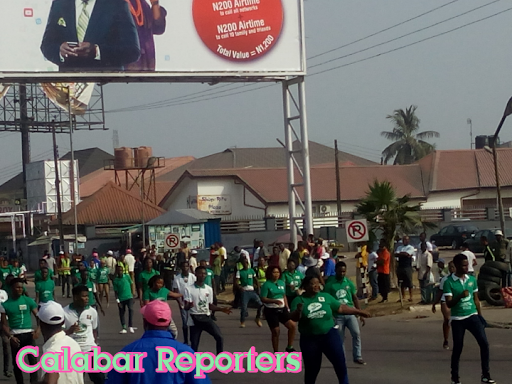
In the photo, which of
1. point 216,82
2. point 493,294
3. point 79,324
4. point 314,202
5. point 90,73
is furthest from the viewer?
point 314,202

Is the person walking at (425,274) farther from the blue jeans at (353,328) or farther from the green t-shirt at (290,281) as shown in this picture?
the blue jeans at (353,328)

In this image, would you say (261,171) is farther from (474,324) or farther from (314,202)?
(474,324)

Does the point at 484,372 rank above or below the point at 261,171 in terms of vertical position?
below

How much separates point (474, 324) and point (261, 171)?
2090 inches

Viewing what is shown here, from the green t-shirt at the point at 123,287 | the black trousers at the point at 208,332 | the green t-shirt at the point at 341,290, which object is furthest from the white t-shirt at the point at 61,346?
the green t-shirt at the point at 123,287

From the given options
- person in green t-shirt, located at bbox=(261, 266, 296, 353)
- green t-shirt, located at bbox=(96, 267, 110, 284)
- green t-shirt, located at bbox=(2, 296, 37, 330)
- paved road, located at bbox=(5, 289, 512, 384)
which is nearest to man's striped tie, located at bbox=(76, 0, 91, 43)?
green t-shirt, located at bbox=(96, 267, 110, 284)

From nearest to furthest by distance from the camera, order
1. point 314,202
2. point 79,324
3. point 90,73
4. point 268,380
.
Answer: point 79,324
point 268,380
point 90,73
point 314,202

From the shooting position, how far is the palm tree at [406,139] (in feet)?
273

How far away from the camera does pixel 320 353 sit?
9.94 metres

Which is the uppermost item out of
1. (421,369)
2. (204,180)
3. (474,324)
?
(204,180)

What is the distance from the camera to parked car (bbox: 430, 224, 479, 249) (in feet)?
147

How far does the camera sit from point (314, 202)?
60.4 m

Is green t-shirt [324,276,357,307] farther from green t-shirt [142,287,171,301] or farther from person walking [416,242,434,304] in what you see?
person walking [416,242,434,304]

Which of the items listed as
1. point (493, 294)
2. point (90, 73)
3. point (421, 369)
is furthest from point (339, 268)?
point (90, 73)
